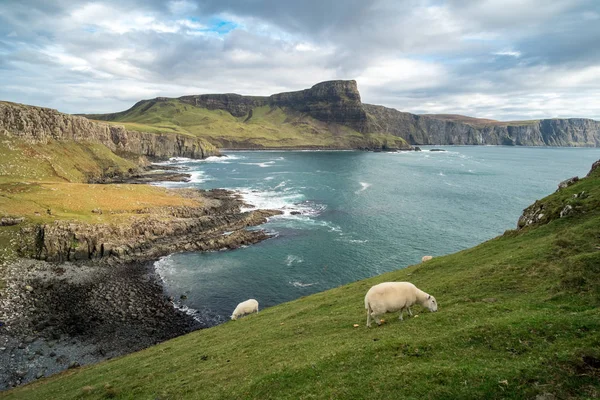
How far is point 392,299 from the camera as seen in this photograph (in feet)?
66.7

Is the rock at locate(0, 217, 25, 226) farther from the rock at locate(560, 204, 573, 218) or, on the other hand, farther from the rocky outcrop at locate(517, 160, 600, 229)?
the rock at locate(560, 204, 573, 218)

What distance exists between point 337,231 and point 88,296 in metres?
53.8

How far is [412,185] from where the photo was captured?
146625mm

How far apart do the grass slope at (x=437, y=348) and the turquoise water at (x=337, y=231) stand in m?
23.6

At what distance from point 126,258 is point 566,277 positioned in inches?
2675

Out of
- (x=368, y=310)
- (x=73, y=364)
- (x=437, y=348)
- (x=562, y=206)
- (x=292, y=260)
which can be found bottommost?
(x=73, y=364)

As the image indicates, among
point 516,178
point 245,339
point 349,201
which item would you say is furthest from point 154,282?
point 516,178

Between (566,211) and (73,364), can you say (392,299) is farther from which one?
(73,364)

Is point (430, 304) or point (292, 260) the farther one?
point (292, 260)

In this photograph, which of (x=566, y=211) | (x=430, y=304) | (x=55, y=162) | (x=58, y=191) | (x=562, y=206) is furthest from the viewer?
(x=55, y=162)

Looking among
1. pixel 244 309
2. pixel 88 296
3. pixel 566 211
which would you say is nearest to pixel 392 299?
pixel 566 211

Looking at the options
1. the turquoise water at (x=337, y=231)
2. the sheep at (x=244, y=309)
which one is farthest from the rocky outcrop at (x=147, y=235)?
the sheep at (x=244, y=309)

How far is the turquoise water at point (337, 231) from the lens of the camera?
56.8m

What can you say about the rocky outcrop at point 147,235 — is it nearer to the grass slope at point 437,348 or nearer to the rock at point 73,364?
the rock at point 73,364
